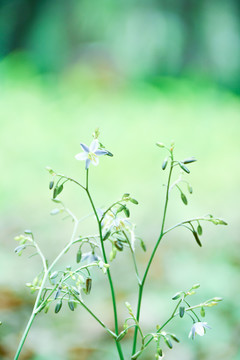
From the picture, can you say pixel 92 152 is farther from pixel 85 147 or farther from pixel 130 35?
pixel 130 35

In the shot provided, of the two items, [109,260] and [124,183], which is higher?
[124,183]

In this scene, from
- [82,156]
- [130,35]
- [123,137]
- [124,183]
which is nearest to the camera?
[82,156]

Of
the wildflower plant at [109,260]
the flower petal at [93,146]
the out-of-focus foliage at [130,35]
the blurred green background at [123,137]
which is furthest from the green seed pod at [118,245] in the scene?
the out-of-focus foliage at [130,35]

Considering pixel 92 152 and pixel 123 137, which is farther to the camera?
pixel 123 137

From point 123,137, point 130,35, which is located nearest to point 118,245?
point 123,137

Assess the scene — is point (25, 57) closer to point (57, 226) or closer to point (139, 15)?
point (139, 15)

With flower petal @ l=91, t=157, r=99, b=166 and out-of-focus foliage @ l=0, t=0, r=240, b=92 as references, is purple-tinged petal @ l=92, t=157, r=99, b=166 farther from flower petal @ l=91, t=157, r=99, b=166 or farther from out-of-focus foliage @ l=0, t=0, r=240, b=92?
out-of-focus foliage @ l=0, t=0, r=240, b=92

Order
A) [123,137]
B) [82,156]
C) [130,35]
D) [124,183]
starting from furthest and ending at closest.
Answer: [130,35]
[123,137]
[124,183]
[82,156]
